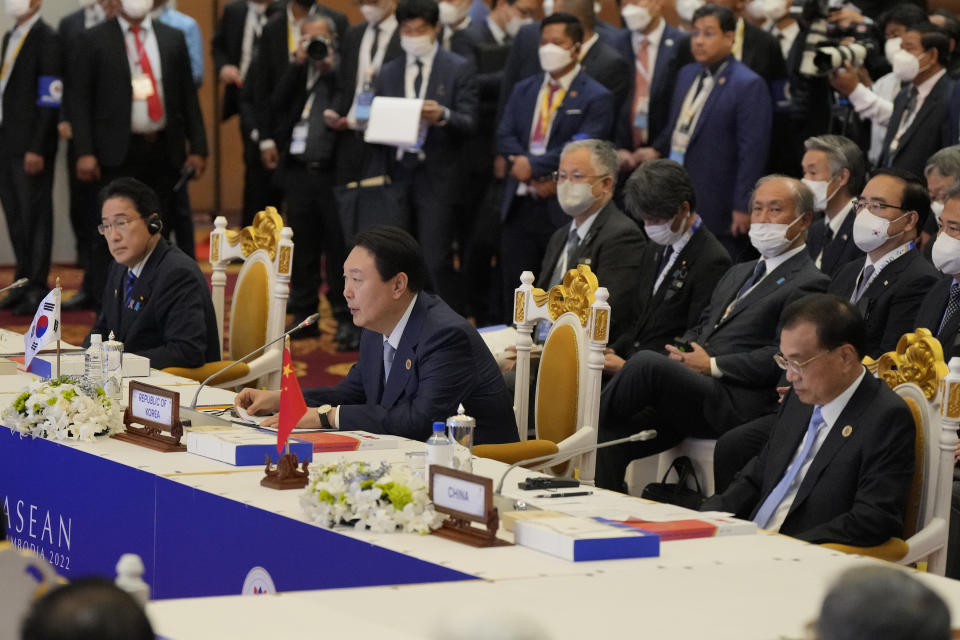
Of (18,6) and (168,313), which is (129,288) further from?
(18,6)

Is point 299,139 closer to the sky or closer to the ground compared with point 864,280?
closer to the sky

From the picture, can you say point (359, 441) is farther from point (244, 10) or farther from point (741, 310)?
point (244, 10)

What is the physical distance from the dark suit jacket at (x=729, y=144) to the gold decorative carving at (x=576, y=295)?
205 centimetres

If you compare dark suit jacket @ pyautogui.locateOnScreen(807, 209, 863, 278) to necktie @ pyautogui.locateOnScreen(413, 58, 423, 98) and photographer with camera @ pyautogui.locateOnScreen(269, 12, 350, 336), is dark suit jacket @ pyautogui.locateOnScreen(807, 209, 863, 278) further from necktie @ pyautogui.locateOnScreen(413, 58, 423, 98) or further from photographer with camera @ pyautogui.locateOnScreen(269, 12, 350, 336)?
photographer with camera @ pyautogui.locateOnScreen(269, 12, 350, 336)

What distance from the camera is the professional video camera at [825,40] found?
6.13 m

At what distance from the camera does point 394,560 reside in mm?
2598

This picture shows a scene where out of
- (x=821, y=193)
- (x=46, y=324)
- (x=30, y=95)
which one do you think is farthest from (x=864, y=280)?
(x=30, y=95)

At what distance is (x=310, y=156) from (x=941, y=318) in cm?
394

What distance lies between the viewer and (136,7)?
756cm

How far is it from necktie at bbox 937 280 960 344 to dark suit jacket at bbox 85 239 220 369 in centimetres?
224

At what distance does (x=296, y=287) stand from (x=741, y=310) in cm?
337

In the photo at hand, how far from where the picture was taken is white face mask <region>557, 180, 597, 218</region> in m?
5.47

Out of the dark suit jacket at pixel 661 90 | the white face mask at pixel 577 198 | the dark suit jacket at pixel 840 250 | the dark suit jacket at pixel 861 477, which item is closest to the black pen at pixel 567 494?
the dark suit jacket at pixel 861 477

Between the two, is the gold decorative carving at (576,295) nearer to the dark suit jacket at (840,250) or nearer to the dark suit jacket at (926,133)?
the dark suit jacket at (840,250)
